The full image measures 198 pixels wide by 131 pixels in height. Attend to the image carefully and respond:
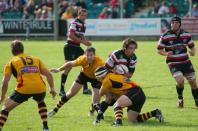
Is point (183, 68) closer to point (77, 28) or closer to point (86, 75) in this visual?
point (86, 75)

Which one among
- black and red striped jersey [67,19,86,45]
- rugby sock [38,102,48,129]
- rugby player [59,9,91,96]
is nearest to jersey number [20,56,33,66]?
rugby sock [38,102,48,129]

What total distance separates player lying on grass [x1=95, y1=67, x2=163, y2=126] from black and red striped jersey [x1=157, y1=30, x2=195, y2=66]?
7.82 feet

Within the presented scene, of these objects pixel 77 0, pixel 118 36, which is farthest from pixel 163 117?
pixel 77 0

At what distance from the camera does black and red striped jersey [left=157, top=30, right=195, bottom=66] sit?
1479cm

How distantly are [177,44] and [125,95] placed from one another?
2.80 metres

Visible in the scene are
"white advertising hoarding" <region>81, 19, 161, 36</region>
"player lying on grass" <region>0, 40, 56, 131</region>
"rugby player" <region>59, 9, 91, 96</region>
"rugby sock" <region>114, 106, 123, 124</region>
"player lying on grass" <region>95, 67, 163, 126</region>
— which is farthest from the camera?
"white advertising hoarding" <region>81, 19, 161, 36</region>

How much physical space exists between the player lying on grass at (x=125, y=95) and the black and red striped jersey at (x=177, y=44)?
2.38 meters

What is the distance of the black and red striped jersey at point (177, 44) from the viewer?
14.8 metres

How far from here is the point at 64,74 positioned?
1783cm

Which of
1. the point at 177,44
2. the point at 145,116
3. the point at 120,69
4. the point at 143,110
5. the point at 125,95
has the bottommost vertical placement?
the point at 143,110

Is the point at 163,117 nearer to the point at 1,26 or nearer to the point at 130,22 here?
the point at 130,22

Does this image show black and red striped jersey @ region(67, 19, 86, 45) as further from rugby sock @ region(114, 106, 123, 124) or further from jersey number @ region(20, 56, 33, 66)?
jersey number @ region(20, 56, 33, 66)

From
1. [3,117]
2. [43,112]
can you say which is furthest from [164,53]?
[3,117]

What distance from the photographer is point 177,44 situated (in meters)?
14.8
